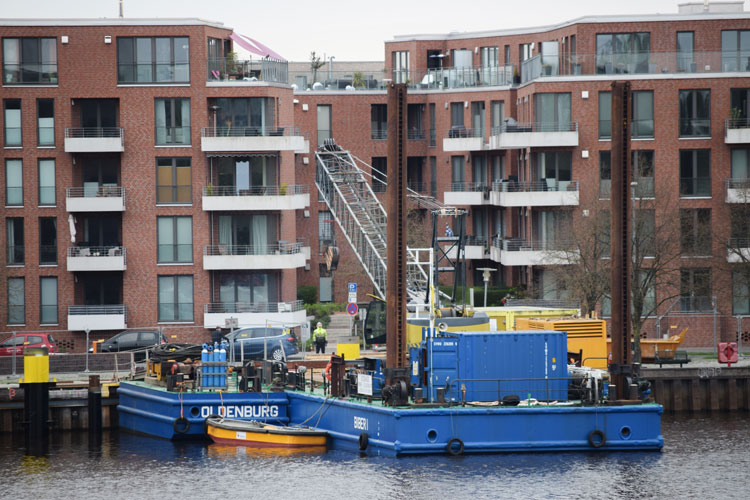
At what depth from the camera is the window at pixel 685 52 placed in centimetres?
7094

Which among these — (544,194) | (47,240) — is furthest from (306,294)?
(47,240)

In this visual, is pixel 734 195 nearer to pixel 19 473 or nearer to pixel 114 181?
pixel 114 181

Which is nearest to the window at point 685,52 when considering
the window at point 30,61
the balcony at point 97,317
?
the balcony at point 97,317

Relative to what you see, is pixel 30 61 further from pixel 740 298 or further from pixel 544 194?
pixel 740 298

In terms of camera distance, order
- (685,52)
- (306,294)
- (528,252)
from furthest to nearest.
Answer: (306,294) → (528,252) → (685,52)

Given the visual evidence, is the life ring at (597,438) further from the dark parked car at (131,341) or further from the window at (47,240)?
the window at (47,240)

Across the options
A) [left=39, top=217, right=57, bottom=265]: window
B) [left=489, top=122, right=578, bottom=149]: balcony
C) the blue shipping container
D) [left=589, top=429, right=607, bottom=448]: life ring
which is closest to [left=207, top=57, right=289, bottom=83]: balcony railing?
[left=39, top=217, right=57, bottom=265]: window

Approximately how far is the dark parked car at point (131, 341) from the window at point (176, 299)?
570 centimetres

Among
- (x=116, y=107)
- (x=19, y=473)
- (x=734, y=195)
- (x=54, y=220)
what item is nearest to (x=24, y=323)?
(x=54, y=220)

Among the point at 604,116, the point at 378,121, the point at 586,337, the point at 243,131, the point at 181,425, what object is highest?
the point at 378,121

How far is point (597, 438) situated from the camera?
43.6 meters

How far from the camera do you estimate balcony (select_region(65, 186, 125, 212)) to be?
68438 mm

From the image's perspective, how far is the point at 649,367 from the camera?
56.7 metres

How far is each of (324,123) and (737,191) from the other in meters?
28.5
